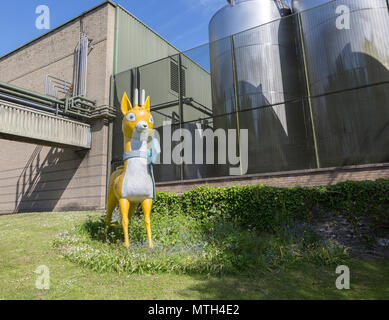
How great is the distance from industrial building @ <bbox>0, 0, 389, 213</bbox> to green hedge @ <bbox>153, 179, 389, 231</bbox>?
1.37 metres

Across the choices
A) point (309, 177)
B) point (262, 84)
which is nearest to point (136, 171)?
point (309, 177)

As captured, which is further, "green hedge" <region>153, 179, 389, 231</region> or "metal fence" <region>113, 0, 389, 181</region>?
"metal fence" <region>113, 0, 389, 181</region>

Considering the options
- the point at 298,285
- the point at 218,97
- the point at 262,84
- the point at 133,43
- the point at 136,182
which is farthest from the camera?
the point at 133,43

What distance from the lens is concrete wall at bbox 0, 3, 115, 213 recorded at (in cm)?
1475

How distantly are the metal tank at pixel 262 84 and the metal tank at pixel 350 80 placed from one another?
0.62 m

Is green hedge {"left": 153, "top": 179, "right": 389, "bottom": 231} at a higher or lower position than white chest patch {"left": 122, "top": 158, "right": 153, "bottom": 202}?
lower

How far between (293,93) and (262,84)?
128 cm

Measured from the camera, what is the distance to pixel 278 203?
7902mm

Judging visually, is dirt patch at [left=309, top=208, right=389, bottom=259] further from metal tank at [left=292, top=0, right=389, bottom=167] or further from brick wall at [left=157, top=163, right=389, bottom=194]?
metal tank at [left=292, top=0, right=389, bottom=167]

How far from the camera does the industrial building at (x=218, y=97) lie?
30.6 feet

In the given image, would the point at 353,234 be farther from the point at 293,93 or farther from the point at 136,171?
the point at 293,93

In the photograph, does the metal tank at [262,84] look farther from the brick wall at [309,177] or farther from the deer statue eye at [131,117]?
the deer statue eye at [131,117]

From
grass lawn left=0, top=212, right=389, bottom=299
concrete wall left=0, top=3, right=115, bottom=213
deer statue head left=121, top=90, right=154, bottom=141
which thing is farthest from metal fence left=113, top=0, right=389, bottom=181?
deer statue head left=121, top=90, right=154, bottom=141
